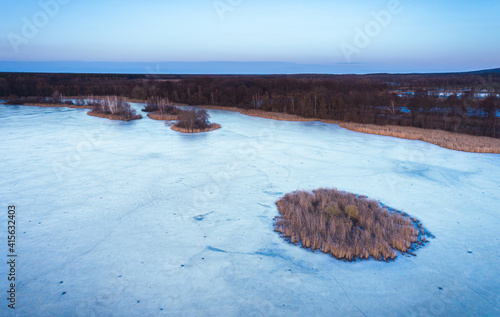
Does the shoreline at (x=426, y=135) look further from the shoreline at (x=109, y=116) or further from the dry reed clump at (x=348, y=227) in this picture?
the dry reed clump at (x=348, y=227)

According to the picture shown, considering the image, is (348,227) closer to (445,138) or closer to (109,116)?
(445,138)

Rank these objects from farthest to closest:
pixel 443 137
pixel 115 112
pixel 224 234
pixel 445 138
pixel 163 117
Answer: pixel 115 112 < pixel 163 117 < pixel 443 137 < pixel 445 138 < pixel 224 234

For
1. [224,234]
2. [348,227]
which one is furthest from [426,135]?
[224,234]

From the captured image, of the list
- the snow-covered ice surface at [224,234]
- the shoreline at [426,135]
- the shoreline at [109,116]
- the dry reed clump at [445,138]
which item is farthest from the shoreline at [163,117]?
the dry reed clump at [445,138]

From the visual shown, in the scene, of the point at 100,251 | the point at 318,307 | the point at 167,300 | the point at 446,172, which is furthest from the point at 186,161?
the point at 446,172

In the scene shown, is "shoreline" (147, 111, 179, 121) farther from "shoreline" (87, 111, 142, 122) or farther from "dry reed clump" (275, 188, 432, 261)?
"dry reed clump" (275, 188, 432, 261)

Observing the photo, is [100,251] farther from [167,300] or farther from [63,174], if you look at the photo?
[63,174]

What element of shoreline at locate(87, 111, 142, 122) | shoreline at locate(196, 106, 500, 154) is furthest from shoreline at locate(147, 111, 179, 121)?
shoreline at locate(196, 106, 500, 154)
